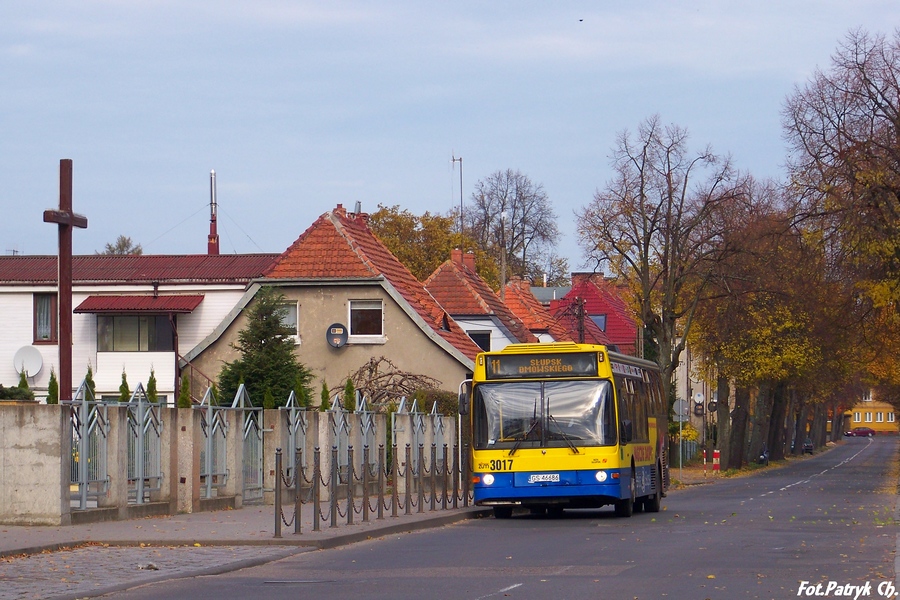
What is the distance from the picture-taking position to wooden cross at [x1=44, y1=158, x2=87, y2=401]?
72.6 ft

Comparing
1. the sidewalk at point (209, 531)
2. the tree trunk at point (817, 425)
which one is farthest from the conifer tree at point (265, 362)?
the tree trunk at point (817, 425)

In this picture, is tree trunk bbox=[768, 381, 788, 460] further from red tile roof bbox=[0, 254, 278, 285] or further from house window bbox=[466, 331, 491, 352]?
red tile roof bbox=[0, 254, 278, 285]

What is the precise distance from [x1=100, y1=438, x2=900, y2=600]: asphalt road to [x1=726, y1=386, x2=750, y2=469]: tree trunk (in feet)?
130

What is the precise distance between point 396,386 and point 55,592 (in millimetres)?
29557

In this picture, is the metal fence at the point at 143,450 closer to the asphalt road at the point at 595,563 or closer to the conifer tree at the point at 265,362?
the asphalt road at the point at 595,563

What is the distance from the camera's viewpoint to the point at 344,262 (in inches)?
1689

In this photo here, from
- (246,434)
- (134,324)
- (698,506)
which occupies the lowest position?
(698,506)

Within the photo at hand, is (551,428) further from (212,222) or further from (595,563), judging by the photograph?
(212,222)

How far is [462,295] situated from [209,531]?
37574 mm

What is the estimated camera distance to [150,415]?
70.9 ft

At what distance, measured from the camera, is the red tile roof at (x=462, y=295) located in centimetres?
5525

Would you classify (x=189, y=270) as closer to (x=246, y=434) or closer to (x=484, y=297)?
(x=484, y=297)

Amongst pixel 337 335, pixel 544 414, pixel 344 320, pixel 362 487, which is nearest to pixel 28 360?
pixel 337 335

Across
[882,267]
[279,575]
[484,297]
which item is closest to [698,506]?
[882,267]
